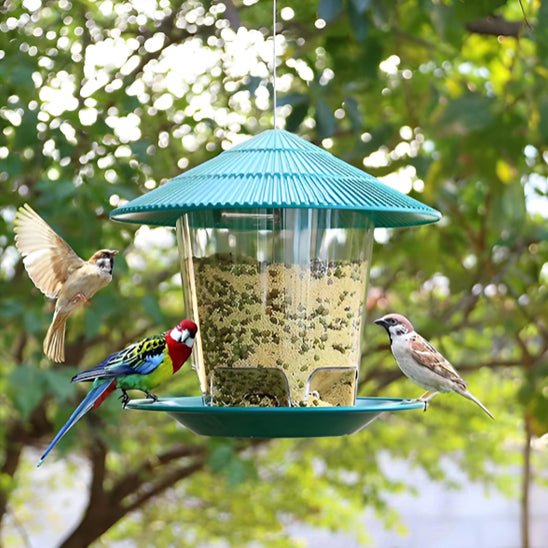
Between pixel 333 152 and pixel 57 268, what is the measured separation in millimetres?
3249

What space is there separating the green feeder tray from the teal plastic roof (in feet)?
1.71

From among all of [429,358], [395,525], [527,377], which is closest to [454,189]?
[527,377]

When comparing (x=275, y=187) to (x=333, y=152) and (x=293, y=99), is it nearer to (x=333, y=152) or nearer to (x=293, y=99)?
(x=293, y=99)

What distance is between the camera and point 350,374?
133 inches

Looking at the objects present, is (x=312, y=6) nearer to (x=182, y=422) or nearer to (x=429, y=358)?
(x=429, y=358)

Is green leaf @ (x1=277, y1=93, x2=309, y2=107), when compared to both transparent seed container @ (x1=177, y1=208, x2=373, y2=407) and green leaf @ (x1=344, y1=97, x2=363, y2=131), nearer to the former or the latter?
green leaf @ (x1=344, y1=97, x2=363, y2=131)

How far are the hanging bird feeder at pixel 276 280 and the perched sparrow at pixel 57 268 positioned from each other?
0.62ft

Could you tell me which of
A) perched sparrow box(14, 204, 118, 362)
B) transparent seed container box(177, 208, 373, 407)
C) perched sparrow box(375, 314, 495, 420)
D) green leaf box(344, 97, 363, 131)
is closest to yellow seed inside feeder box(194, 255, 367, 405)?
transparent seed container box(177, 208, 373, 407)

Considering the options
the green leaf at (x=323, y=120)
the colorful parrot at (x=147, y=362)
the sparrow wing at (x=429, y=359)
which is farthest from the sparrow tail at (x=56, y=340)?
the green leaf at (x=323, y=120)

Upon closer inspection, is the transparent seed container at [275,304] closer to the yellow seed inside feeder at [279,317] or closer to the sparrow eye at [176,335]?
the yellow seed inside feeder at [279,317]

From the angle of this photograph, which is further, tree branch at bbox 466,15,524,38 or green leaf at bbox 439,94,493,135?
tree branch at bbox 466,15,524,38

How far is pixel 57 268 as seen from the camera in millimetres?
3150

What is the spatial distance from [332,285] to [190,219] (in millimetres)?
487

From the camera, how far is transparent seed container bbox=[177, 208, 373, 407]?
320 centimetres
